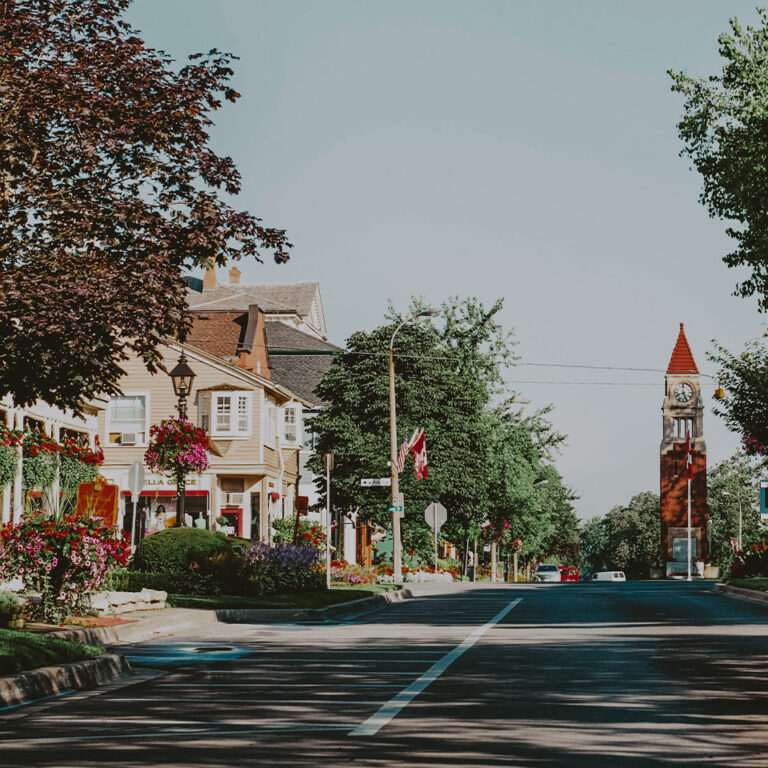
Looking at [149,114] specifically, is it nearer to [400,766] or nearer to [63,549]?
[63,549]

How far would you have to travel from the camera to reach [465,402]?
56594mm

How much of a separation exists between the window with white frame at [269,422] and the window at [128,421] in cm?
502

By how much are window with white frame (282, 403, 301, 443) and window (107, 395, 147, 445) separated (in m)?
8.23

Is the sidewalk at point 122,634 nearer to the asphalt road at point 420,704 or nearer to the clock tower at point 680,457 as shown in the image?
the asphalt road at point 420,704

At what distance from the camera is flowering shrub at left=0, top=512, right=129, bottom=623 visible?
16234mm

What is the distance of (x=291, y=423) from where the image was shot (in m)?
61.8

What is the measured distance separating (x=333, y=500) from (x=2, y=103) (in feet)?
138

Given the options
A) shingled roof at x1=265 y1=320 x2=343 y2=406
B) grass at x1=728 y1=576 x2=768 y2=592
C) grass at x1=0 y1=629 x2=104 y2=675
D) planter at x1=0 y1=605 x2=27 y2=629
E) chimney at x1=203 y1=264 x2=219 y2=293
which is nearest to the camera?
grass at x1=0 y1=629 x2=104 y2=675

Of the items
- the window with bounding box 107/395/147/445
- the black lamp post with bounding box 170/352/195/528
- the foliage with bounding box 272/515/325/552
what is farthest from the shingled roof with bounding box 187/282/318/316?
the black lamp post with bounding box 170/352/195/528

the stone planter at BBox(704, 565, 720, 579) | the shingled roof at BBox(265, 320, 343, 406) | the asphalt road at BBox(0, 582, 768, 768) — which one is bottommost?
the stone planter at BBox(704, 565, 720, 579)

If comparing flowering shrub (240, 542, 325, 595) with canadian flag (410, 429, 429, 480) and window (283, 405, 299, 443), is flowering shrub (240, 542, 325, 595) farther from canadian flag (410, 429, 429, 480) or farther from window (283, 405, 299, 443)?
window (283, 405, 299, 443)

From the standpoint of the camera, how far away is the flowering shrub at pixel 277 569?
1046 inches

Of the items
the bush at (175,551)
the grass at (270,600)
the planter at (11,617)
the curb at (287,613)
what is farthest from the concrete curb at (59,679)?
the bush at (175,551)

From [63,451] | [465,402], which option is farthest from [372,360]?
[63,451]
